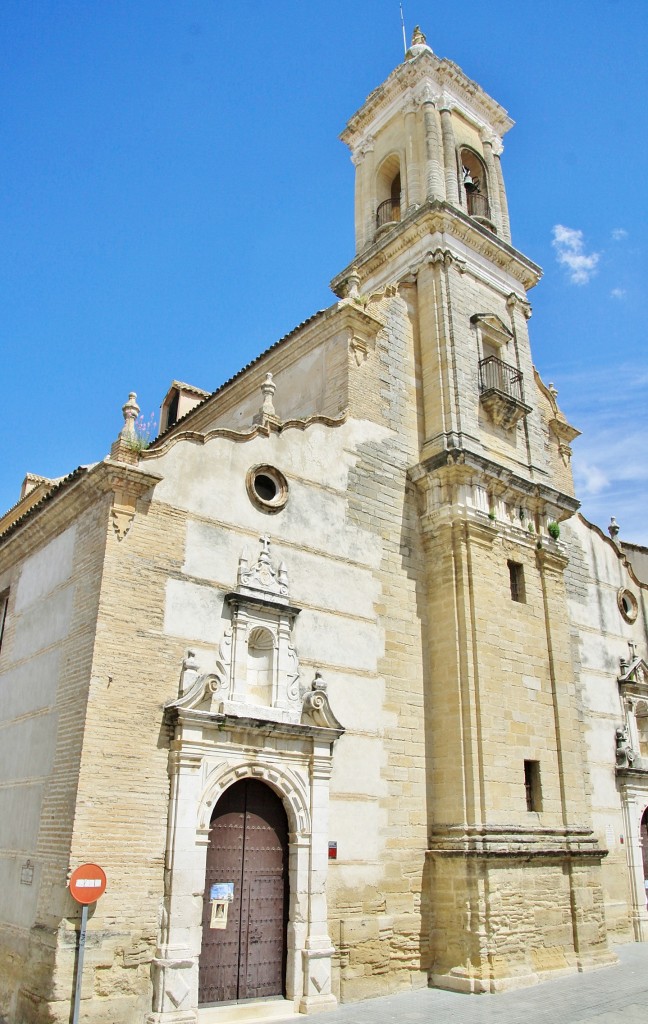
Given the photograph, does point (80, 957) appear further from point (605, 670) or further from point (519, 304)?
point (519, 304)

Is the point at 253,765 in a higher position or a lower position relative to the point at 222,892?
higher

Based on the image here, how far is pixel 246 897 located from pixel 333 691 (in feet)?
10.5

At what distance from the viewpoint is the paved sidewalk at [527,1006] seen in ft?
35.0

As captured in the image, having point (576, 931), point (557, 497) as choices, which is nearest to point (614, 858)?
point (576, 931)

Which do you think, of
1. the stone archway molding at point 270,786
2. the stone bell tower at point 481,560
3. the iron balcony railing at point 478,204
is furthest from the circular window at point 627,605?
the stone archway molding at point 270,786

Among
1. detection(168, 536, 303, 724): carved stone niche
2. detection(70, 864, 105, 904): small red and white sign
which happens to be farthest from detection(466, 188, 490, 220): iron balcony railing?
detection(70, 864, 105, 904): small red and white sign

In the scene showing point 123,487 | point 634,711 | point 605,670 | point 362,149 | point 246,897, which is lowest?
point 246,897

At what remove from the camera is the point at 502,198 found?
21.0m

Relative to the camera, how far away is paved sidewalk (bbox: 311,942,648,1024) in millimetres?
10664

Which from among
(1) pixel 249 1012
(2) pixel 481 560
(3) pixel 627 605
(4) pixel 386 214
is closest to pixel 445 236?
(4) pixel 386 214

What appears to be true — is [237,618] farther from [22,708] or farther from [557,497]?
[557,497]

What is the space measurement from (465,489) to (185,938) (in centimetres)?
897

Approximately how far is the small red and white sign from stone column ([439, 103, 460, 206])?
50.4 ft

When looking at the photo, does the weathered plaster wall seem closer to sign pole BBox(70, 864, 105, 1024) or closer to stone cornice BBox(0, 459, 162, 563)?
stone cornice BBox(0, 459, 162, 563)
